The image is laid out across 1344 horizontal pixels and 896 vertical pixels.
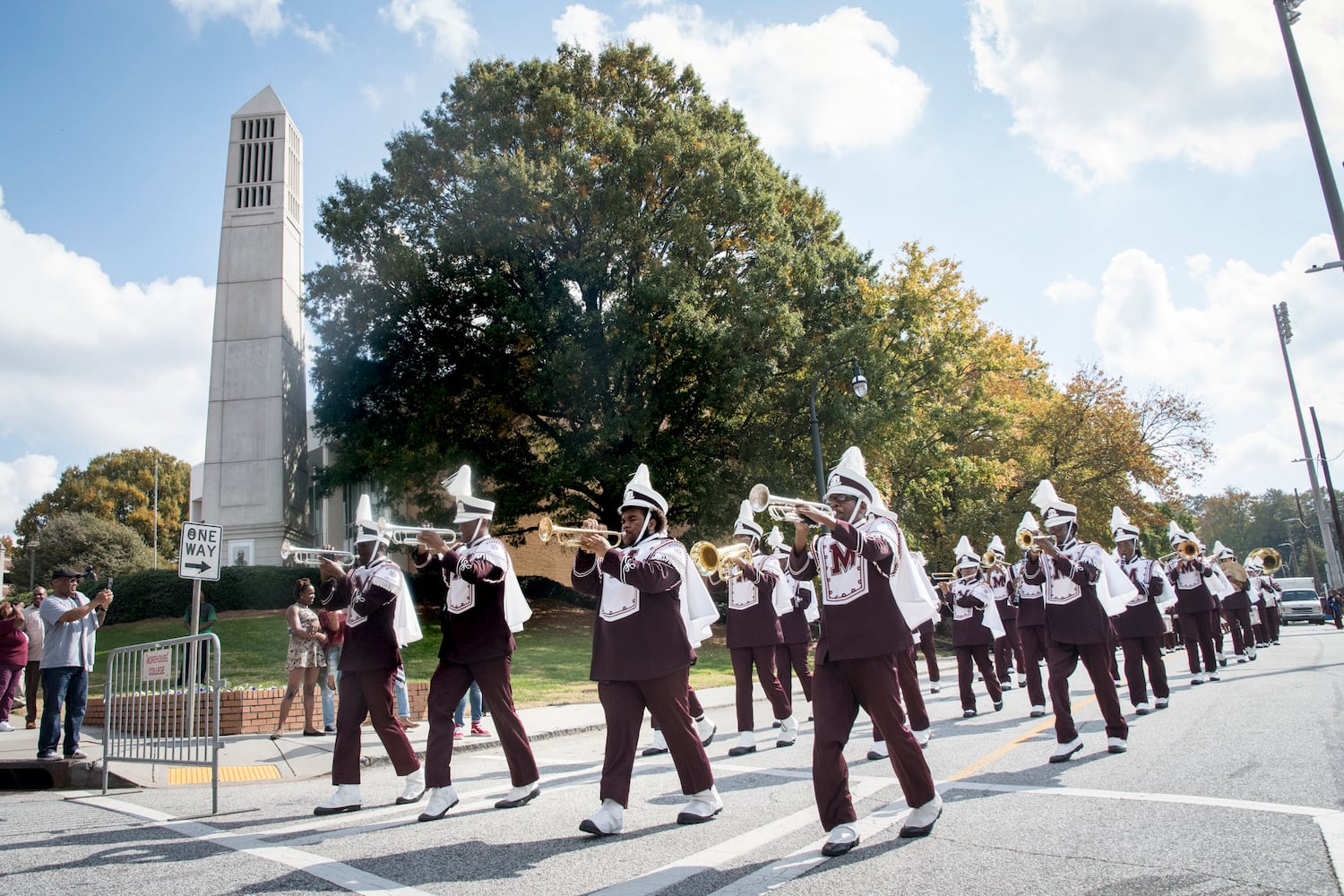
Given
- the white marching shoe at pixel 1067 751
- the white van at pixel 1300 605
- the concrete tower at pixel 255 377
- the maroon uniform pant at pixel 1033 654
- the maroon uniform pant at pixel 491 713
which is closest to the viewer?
the maroon uniform pant at pixel 491 713

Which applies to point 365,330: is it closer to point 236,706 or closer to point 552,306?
point 552,306

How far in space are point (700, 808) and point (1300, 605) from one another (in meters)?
48.0

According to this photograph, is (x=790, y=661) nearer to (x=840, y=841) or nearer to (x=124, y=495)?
(x=840, y=841)

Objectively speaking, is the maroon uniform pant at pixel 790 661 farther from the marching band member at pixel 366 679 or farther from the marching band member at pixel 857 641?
the marching band member at pixel 857 641

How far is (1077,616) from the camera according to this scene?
28.3 feet

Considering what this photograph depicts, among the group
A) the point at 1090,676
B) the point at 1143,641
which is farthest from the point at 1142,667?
the point at 1090,676

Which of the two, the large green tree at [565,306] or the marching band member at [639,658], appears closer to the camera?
the marching band member at [639,658]

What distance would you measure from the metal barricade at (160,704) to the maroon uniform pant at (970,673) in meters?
8.32

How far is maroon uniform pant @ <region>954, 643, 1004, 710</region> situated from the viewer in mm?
11812

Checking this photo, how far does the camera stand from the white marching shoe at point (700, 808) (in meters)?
5.77

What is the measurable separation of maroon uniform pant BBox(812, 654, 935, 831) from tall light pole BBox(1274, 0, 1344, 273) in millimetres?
9764

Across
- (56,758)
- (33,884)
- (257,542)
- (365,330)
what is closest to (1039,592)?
(33,884)

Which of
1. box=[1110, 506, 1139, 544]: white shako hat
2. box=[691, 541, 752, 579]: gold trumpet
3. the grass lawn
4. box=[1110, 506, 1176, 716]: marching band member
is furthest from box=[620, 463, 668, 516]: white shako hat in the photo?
the grass lawn

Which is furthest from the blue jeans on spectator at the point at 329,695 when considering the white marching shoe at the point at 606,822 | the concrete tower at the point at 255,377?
the concrete tower at the point at 255,377
